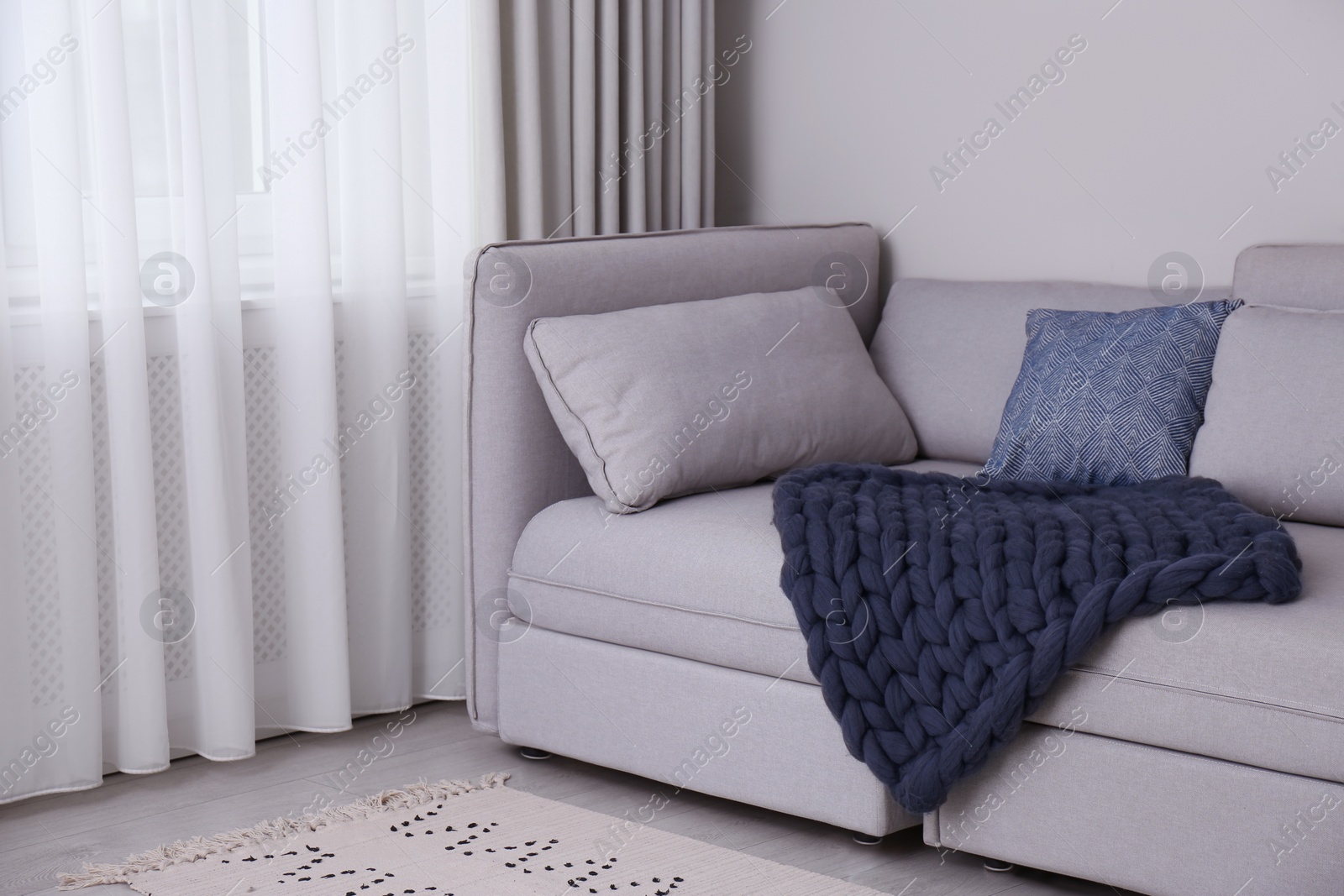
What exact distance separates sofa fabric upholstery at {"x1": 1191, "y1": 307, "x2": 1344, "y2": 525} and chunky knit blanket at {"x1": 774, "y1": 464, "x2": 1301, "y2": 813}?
0.55 feet

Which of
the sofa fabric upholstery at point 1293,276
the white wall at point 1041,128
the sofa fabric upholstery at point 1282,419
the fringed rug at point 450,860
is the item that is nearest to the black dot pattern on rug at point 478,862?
the fringed rug at point 450,860

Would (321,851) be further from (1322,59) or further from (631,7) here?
(1322,59)

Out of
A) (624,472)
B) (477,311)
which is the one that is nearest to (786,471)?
(624,472)

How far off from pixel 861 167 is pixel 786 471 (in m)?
0.96

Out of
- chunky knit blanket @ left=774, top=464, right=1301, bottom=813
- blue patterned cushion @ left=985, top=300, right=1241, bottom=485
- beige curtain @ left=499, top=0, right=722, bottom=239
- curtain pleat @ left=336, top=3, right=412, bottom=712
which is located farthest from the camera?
beige curtain @ left=499, top=0, right=722, bottom=239

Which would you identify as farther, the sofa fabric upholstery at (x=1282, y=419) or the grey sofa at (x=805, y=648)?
the sofa fabric upholstery at (x=1282, y=419)

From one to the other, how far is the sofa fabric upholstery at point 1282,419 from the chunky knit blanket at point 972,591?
17 cm

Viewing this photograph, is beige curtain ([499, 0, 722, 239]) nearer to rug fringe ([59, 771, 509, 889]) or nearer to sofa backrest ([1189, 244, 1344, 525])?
rug fringe ([59, 771, 509, 889])

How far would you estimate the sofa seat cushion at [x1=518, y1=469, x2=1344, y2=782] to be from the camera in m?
1.60

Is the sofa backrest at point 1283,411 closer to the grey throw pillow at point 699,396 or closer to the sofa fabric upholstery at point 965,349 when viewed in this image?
the sofa fabric upholstery at point 965,349

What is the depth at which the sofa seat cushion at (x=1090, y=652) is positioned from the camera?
1598mm

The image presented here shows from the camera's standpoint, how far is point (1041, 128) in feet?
8.87

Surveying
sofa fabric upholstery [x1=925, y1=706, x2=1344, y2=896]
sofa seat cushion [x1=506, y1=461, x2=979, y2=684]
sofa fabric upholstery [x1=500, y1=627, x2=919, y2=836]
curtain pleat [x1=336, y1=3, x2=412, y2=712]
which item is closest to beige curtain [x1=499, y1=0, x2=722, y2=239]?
curtain pleat [x1=336, y1=3, x2=412, y2=712]

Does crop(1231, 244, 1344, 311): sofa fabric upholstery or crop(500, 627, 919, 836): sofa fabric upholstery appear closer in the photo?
crop(500, 627, 919, 836): sofa fabric upholstery
